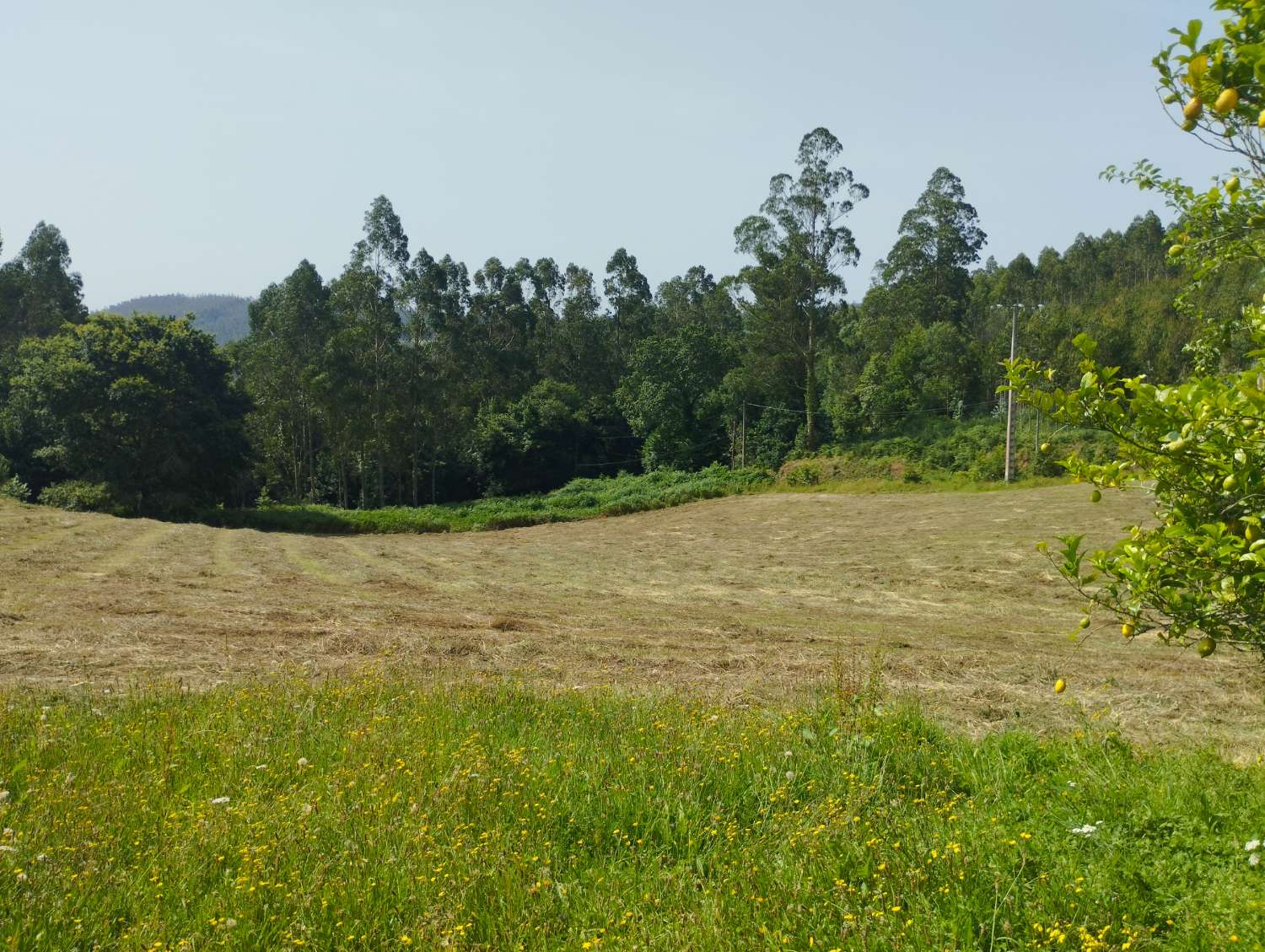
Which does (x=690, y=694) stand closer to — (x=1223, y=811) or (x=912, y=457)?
(x=1223, y=811)

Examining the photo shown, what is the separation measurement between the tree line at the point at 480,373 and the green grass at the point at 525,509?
12.3 ft

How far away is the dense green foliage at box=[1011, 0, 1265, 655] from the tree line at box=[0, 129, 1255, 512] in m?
41.4

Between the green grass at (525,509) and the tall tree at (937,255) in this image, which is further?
the tall tree at (937,255)

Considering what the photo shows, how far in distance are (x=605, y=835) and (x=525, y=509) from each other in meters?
39.2

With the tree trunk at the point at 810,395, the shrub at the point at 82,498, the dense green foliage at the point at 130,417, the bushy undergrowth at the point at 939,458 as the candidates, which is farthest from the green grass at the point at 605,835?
the tree trunk at the point at 810,395

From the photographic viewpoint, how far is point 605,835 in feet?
14.6

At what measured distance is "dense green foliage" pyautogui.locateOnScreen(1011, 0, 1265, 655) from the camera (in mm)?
2707

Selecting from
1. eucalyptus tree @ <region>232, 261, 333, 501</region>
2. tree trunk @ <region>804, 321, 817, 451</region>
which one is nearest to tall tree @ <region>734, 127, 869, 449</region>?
tree trunk @ <region>804, 321, 817, 451</region>

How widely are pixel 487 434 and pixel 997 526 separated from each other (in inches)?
1480

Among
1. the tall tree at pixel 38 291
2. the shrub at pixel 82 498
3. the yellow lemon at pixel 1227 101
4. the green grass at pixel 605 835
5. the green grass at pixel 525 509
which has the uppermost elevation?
the tall tree at pixel 38 291

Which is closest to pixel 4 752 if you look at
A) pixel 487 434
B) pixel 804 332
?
pixel 804 332

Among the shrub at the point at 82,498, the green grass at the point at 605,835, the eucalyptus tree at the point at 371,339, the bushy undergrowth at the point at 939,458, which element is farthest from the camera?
the eucalyptus tree at the point at 371,339

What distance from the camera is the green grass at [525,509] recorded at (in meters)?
39.1

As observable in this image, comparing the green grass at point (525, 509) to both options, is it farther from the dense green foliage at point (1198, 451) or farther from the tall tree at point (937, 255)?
the dense green foliage at point (1198, 451)
